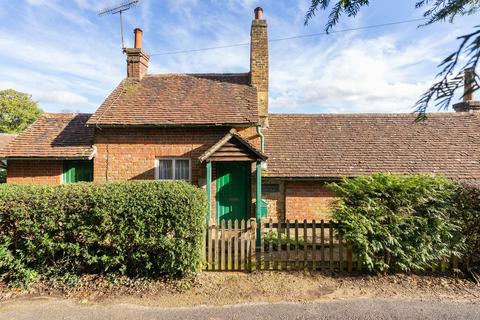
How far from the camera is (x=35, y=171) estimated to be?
32.2 feet

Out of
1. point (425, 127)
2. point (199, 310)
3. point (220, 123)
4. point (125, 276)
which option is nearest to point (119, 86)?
point (220, 123)

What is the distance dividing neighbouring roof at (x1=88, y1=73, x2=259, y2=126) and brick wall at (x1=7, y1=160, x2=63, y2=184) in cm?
221

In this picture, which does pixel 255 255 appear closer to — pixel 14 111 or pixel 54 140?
pixel 54 140

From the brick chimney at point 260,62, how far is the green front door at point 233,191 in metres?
3.26

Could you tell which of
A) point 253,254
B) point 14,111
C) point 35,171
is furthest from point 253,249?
point 14,111

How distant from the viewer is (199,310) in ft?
15.4

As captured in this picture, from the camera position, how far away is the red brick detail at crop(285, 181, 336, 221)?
33.5ft

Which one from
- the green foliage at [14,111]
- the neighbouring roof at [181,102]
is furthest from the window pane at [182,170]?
the green foliage at [14,111]

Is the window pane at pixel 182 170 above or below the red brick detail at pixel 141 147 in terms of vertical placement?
below

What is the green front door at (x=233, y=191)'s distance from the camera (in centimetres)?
941

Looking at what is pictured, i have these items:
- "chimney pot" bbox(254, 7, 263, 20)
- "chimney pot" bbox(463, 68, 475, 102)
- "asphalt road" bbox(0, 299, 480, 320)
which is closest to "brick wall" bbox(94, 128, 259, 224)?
"asphalt road" bbox(0, 299, 480, 320)

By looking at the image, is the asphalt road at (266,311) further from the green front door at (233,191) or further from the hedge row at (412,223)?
the green front door at (233,191)

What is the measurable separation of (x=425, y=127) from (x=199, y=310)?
12.8m

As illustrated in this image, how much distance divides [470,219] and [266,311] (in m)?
4.71
